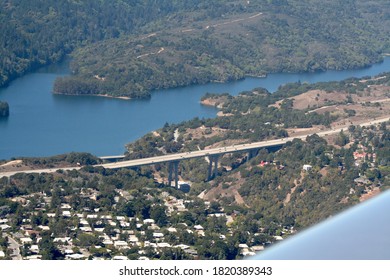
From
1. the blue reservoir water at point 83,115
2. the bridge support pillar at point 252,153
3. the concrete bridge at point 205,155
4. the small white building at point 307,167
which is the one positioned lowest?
the blue reservoir water at point 83,115

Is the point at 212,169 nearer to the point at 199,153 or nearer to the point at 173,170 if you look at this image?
the point at 199,153

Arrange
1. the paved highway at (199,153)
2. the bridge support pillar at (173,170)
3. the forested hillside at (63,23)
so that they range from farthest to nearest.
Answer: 1. the forested hillside at (63,23)
2. the bridge support pillar at (173,170)
3. the paved highway at (199,153)

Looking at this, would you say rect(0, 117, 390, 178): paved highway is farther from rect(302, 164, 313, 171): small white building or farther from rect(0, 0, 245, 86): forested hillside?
rect(0, 0, 245, 86): forested hillside

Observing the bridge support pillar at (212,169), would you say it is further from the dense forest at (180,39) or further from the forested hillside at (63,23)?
the forested hillside at (63,23)

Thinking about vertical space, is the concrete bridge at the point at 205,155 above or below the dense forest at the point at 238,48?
above

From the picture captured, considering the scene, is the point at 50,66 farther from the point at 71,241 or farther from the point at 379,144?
the point at 71,241

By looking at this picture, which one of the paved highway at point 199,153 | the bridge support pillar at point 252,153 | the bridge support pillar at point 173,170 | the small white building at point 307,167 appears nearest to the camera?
the small white building at point 307,167

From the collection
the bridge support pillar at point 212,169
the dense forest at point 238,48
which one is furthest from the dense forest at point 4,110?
the bridge support pillar at point 212,169
